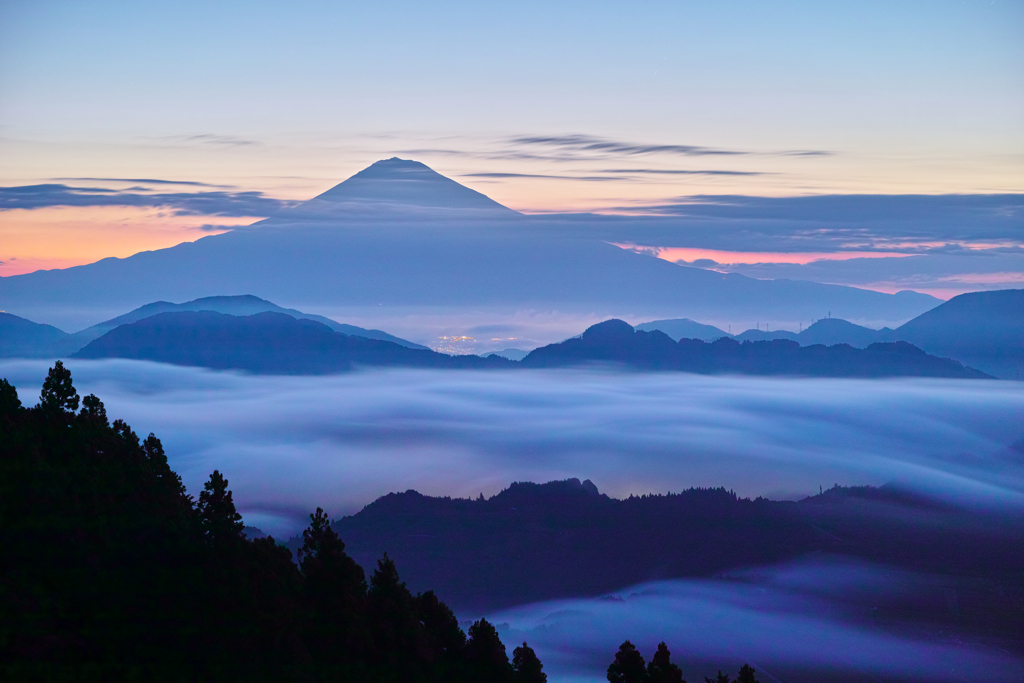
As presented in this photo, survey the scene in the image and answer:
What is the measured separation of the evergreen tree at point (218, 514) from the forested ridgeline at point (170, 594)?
52 mm

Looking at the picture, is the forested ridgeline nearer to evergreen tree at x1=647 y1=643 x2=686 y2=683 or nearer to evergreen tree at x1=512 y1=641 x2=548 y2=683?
evergreen tree at x1=512 y1=641 x2=548 y2=683

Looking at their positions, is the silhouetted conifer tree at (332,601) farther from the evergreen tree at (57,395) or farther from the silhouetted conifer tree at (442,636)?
the evergreen tree at (57,395)

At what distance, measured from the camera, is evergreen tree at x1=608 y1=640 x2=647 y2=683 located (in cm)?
3406

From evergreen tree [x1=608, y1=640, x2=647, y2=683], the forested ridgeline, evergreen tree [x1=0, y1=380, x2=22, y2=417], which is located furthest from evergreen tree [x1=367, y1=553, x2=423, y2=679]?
evergreen tree [x1=0, y1=380, x2=22, y2=417]

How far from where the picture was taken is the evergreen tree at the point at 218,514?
99.9 ft

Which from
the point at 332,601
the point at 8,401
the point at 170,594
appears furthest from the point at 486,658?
the point at 8,401

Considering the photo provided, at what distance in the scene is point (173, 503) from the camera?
111ft

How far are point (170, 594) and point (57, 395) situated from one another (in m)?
14.4

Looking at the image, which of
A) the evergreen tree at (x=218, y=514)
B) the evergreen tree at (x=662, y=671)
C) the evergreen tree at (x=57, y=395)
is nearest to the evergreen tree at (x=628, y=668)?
the evergreen tree at (x=662, y=671)

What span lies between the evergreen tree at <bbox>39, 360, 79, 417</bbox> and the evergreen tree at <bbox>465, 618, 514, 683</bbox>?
1984cm

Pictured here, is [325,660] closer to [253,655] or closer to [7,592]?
[253,655]

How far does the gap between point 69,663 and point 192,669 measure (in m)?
3.44

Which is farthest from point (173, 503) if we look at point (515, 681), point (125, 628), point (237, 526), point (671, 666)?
point (671, 666)

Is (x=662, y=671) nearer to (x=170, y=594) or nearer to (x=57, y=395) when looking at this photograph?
(x=170, y=594)
